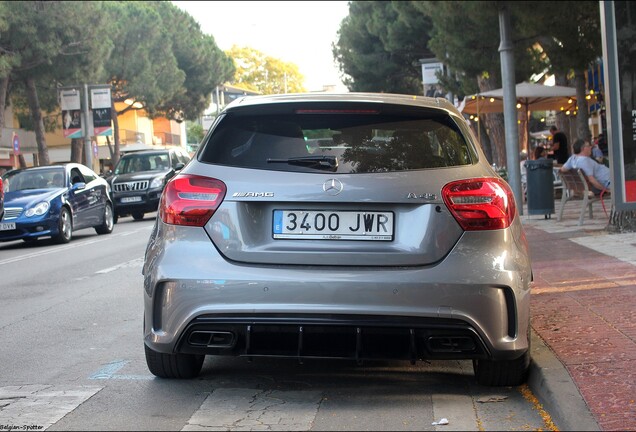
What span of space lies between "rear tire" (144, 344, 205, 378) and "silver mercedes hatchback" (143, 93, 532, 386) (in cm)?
37

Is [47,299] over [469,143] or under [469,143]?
under

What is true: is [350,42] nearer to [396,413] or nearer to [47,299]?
[47,299]

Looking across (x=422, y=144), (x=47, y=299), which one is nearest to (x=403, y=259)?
(x=422, y=144)

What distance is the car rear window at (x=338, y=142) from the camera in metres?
5.37

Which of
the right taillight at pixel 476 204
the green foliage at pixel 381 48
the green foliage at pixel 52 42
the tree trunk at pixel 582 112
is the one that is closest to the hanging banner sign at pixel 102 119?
the green foliage at pixel 52 42

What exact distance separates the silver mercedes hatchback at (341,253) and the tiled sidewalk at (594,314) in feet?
1.80

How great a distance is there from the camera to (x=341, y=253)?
5176 mm

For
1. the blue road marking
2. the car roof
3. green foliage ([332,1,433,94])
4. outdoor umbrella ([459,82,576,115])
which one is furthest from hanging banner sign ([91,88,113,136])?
the car roof

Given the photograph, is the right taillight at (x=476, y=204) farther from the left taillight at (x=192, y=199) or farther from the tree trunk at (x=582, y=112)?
the tree trunk at (x=582, y=112)

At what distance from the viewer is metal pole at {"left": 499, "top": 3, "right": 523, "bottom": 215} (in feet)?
60.1

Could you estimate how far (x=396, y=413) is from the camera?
5.21 meters

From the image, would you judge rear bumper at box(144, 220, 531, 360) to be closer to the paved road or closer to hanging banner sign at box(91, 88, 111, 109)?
the paved road

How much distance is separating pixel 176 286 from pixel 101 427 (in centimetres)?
80

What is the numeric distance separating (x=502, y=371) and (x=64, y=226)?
15.5m
